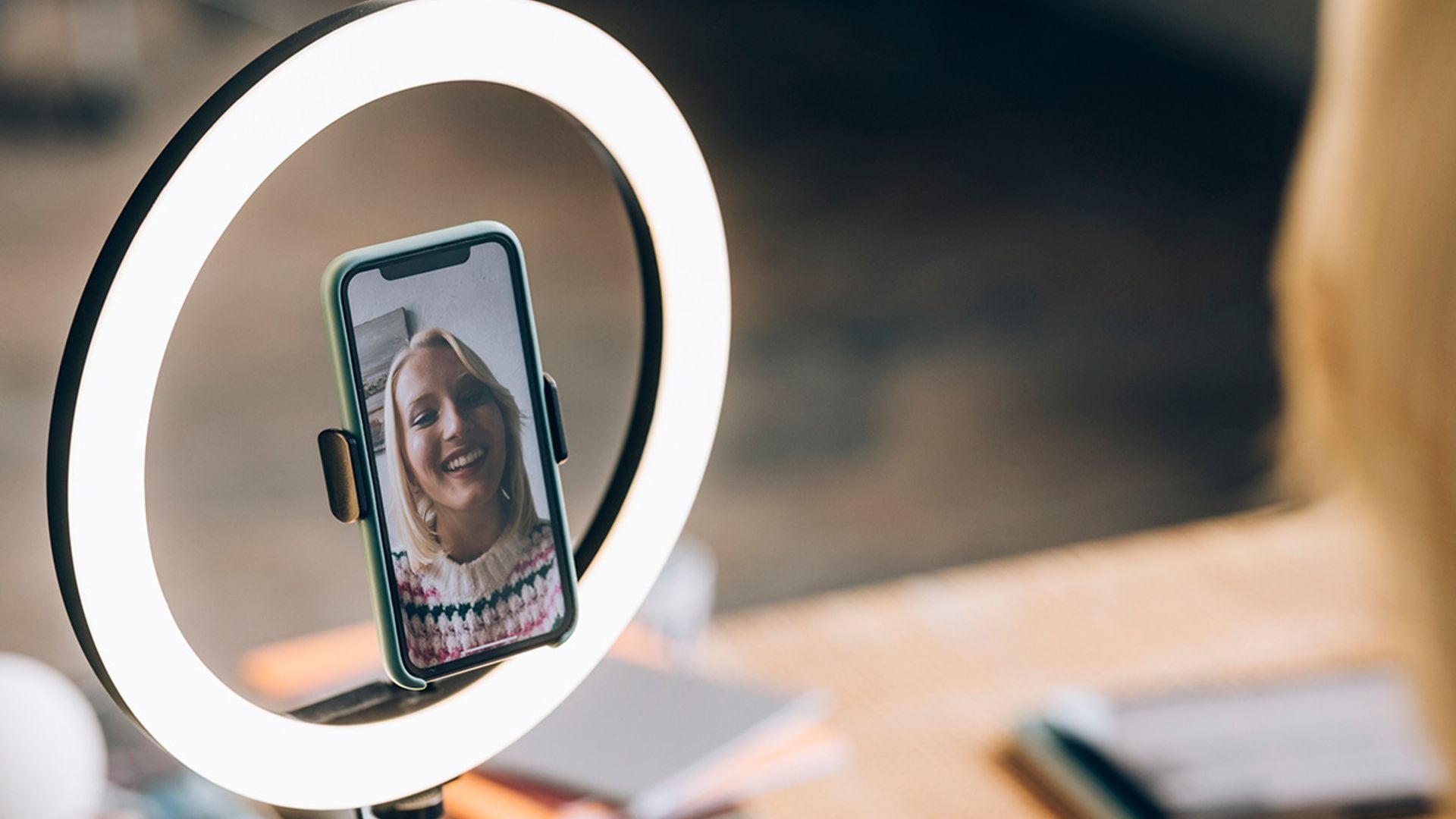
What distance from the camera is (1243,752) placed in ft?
2.16

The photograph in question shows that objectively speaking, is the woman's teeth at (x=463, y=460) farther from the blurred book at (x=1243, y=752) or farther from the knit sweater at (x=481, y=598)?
the blurred book at (x=1243, y=752)

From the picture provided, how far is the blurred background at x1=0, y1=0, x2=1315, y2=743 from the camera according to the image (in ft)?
6.49

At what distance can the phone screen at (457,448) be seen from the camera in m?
0.38

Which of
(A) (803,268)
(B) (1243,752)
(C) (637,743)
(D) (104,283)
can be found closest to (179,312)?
(D) (104,283)

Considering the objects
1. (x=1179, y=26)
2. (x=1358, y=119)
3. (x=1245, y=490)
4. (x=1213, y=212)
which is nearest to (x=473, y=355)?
(x=1358, y=119)

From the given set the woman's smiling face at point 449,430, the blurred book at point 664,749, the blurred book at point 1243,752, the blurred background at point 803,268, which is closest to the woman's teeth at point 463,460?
the woman's smiling face at point 449,430

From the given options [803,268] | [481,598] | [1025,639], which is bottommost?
[481,598]

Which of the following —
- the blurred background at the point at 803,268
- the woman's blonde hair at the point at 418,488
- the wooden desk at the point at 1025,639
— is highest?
the blurred background at the point at 803,268

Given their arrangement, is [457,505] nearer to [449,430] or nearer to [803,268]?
[449,430]

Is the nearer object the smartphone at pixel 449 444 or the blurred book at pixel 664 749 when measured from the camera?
the smartphone at pixel 449 444

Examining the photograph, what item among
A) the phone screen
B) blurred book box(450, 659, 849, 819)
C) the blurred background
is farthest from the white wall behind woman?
the blurred background

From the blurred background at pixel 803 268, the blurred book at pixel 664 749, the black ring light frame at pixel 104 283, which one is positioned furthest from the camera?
the blurred background at pixel 803 268

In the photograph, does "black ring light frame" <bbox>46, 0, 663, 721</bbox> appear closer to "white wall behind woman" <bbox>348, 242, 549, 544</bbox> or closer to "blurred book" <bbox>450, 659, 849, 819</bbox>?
"white wall behind woman" <bbox>348, 242, 549, 544</bbox>

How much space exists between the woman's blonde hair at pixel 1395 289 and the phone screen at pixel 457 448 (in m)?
0.27
